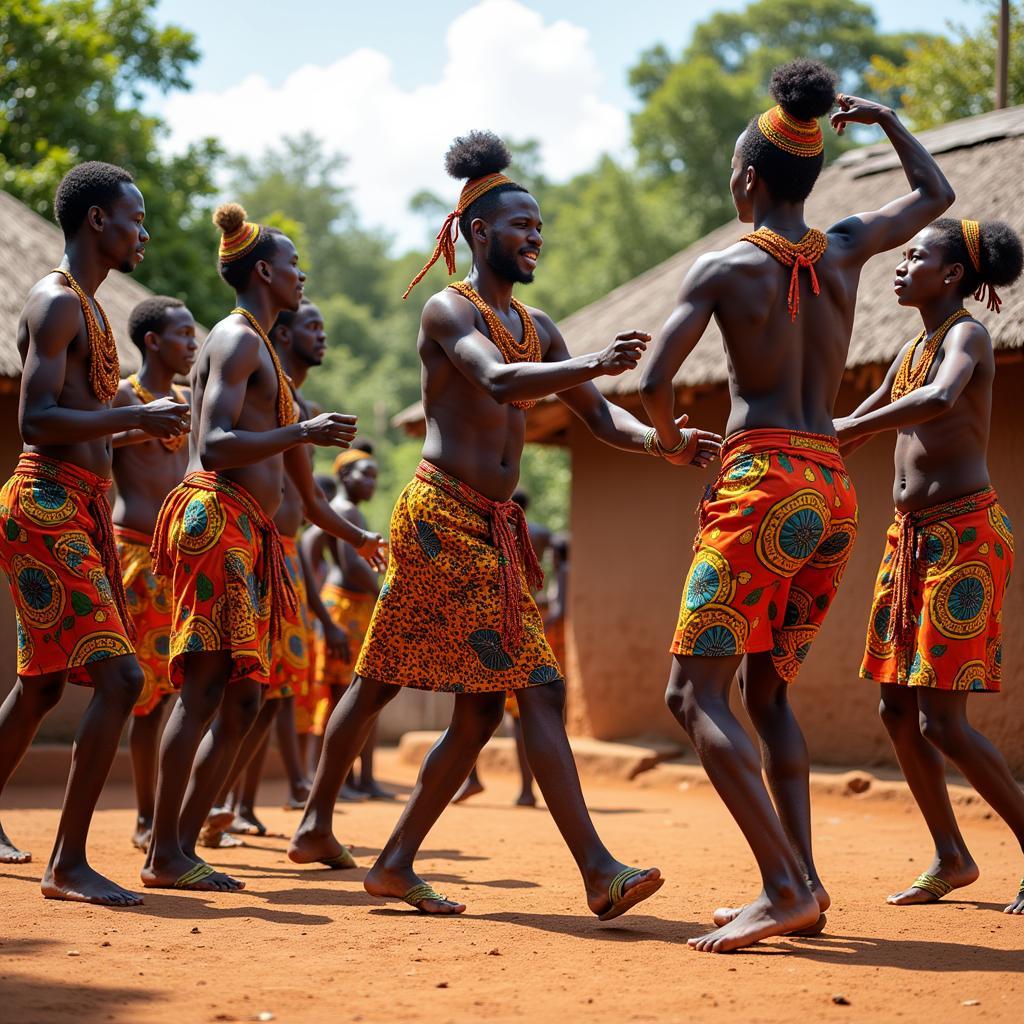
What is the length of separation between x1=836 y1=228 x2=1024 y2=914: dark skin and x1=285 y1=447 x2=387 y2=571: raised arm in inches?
68.8

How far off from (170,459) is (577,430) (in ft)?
17.1

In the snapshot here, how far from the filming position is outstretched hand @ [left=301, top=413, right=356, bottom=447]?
4.52 m

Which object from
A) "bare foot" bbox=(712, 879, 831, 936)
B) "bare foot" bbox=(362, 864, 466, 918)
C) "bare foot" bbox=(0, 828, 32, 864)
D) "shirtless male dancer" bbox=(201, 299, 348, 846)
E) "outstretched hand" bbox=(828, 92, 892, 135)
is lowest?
"bare foot" bbox=(0, 828, 32, 864)

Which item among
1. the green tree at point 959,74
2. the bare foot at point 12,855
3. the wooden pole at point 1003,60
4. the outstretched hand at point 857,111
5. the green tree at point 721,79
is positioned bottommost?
the bare foot at point 12,855

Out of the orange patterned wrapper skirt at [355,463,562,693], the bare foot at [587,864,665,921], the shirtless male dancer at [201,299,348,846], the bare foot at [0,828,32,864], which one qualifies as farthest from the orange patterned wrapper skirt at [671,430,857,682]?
the bare foot at [0,828,32,864]

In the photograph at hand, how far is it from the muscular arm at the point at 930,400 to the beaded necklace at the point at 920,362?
0.33 ft

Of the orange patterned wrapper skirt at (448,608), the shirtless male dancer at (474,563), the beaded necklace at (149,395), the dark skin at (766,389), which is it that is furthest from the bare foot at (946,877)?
the beaded necklace at (149,395)

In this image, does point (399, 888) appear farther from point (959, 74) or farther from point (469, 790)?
point (959, 74)

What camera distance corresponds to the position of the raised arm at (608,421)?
4312 mm

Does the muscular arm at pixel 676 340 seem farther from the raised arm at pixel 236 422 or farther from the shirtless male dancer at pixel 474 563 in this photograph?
the raised arm at pixel 236 422

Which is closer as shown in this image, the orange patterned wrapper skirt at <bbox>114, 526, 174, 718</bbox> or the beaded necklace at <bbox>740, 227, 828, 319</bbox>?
the beaded necklace at <bbox>740, 227, 828, 319</bbox>

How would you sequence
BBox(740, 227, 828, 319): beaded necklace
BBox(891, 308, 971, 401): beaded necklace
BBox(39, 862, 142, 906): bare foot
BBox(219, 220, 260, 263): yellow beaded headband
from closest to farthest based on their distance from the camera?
BBox(740, 227, 828, 319): beaded necklace → BBox(39, 862, 142, 906): bare foot → BBox(891, 308, 971, 401): beaded necklace → BBox(219, 220, 260, 263): yellow beaded headband

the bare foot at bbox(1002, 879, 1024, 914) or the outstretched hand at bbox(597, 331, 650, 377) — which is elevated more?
the outstretched hand at bbox(597, 331, 650, 377)

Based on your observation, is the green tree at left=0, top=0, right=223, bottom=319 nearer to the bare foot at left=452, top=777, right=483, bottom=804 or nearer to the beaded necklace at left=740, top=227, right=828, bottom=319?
the bare foot at left=452, top=777, right=483, bottom=804
